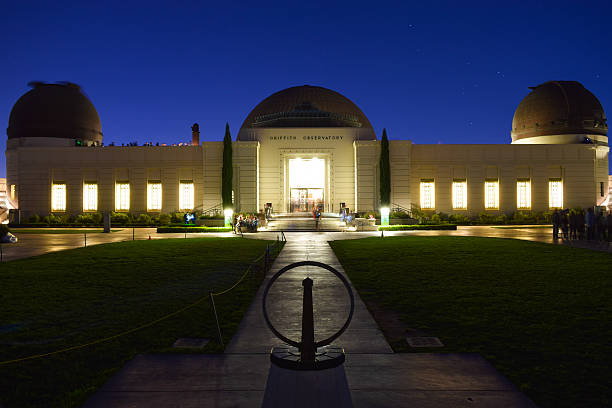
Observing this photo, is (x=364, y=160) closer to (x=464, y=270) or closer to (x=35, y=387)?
(x=464, y=270)

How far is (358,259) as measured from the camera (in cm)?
1591

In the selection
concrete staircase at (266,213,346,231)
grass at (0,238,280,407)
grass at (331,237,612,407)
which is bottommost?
grass at (331,237,612,407)

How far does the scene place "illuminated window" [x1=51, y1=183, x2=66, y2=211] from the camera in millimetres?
43312

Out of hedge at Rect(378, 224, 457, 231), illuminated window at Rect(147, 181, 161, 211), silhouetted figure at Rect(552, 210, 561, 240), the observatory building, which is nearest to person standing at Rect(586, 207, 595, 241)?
silhouetted figure at Rect(552, 210, 561, 240)

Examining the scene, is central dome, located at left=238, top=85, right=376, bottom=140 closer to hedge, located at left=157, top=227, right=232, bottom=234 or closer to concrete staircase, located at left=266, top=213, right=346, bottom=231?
concrete staircase, located at left=266, top=213, right=346, bottom=231

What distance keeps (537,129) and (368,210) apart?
23211 millimetres

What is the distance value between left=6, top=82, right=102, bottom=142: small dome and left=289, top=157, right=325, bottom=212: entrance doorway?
83.4 ft

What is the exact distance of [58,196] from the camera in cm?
4347

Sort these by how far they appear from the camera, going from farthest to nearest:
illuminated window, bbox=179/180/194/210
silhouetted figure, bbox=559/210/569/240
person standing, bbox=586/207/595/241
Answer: illuminated window, bbox=179/180/194/210 → silhouetted figure, bbox=559/210/569/240 → person standing, bbox=586/207/595/241

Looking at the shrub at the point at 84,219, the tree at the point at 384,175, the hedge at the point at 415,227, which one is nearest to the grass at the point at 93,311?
the hedge at the point at 415,227

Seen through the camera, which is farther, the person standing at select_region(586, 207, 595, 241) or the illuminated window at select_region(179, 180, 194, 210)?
the illuminated window at select_region(179, 180, 194, 210)

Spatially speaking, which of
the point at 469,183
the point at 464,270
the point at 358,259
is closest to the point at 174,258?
the point at 358,259

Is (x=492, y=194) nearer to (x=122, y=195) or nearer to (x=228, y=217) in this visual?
(x=228, y=217)

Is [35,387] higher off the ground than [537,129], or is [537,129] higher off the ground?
[537,129]
